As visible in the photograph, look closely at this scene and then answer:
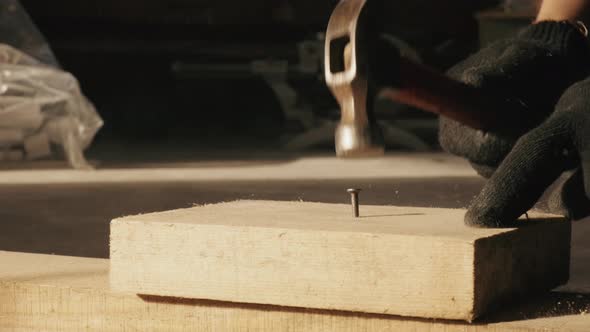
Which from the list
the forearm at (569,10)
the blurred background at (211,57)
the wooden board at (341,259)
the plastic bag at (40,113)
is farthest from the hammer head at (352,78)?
the blurred background at (211,57)

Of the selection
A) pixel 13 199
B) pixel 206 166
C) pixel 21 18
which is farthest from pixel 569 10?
pixel 21 18

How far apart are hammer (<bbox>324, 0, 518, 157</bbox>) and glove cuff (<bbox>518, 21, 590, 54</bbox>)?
232 millimetres

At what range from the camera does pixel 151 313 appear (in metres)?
1.54

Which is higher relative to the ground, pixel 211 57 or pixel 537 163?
pixel 537 163

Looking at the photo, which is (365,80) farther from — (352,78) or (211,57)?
(211,57)

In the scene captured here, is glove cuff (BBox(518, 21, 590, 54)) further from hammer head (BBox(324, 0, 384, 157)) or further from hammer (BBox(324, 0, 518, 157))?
hammer head (BBox(324, 0, 384, 157))

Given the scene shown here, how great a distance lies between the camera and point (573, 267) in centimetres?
210

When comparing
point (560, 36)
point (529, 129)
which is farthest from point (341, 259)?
point (560, 36)

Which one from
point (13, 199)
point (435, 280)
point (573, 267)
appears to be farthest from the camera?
point (13, 199)

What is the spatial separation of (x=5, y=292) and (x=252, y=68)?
4.58 metres

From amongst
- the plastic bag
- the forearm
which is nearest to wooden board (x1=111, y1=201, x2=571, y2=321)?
the forearm

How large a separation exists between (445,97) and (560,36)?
28 centimetres

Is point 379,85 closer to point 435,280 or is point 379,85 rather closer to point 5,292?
point 435,280

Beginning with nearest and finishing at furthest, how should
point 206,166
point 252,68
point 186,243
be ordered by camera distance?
point 186,243
point 206,166
point 252,68
